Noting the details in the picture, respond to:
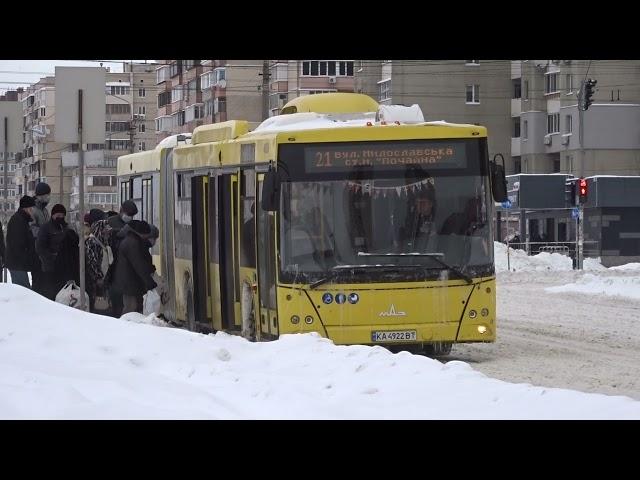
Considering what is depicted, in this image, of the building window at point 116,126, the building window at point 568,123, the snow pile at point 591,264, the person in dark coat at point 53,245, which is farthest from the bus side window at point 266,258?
the building window at point 116,126

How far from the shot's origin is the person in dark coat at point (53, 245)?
1945 cm

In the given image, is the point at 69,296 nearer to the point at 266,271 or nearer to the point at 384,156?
the point at 266,271

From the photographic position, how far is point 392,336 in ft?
61.4

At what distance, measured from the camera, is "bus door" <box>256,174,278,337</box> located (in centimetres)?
1897

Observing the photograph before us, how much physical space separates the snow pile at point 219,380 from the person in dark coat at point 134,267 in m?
4.51

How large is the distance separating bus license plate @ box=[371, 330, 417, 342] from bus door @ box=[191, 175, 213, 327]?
398cm

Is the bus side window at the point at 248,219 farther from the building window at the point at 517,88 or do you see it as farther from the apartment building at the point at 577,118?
the building window at the point at 517,88

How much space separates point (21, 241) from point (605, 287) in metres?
19.6
